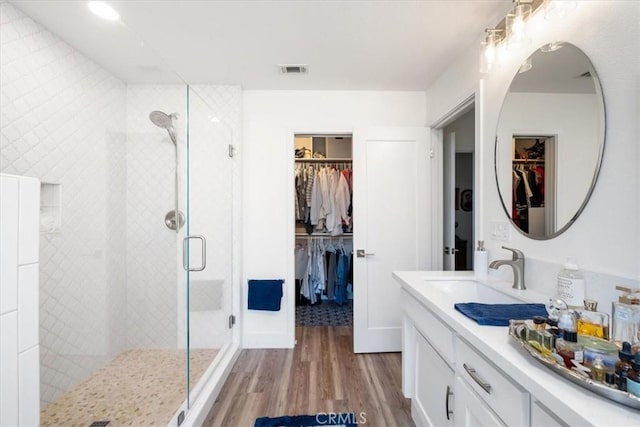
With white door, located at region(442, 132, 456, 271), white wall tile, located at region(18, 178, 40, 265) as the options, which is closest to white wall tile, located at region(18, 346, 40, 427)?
white wall tile, located at region(18, 178, 40, 265)

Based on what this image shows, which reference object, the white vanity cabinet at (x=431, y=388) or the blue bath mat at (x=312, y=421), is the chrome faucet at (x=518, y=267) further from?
the blue bath mat at (x=312, y=421)

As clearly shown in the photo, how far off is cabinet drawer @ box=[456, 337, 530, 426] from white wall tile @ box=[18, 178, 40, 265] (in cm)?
143

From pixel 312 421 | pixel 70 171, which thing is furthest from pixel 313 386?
pixel 70 171

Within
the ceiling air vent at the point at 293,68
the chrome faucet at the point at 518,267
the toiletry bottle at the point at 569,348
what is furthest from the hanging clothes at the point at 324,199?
the toiletry bottle at the point at 569,348

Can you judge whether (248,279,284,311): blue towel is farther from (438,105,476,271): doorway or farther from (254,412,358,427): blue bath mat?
(438,105,476,271): doorway

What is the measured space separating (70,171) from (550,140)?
288 centimetres

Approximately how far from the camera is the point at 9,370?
0.73 m

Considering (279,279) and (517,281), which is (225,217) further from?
(517,281)

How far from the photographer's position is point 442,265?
2633mm

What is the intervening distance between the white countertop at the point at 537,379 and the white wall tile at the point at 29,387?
1.32 meters

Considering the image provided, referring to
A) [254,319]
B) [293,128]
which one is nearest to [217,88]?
[293,128]

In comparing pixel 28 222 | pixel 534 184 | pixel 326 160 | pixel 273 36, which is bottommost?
pixel 28 222

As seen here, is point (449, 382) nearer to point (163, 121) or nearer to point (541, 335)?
point (541, 335)

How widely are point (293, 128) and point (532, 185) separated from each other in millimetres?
1967
